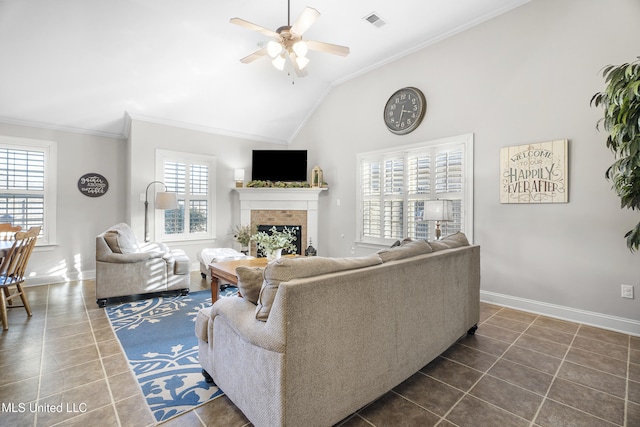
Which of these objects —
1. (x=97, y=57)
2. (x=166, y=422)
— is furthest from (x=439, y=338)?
(x=97, y=57)

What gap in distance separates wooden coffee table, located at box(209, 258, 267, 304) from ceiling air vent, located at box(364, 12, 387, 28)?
352 centimetres

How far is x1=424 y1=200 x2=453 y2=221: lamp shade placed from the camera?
366 cm

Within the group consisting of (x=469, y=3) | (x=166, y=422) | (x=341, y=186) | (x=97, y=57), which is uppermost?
(x=469, y=3)

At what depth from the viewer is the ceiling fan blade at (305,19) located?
9.27ft

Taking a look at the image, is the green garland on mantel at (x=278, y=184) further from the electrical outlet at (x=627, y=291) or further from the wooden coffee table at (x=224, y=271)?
the electrical outlet at (x=627, y=291)

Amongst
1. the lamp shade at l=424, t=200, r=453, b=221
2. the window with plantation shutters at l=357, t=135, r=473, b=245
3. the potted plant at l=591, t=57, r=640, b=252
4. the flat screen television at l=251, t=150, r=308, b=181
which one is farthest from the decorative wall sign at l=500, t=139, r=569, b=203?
the flat screen television at l=251, t=150, r=308, b=181

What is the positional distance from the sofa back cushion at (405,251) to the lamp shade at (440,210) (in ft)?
4.70

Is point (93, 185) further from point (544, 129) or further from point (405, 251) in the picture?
point (544, 129)

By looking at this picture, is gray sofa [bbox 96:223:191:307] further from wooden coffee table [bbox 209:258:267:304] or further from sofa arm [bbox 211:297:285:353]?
sofa arm [bbox 211:297:285:353]

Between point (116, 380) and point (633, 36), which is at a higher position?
point (633, 36)

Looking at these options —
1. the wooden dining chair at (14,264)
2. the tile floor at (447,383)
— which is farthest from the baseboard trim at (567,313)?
the wooden dining chair at (14,264)

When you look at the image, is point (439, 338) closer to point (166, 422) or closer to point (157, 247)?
point (166, 422)

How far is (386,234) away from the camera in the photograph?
5109 mm

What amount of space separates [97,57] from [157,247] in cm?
279
